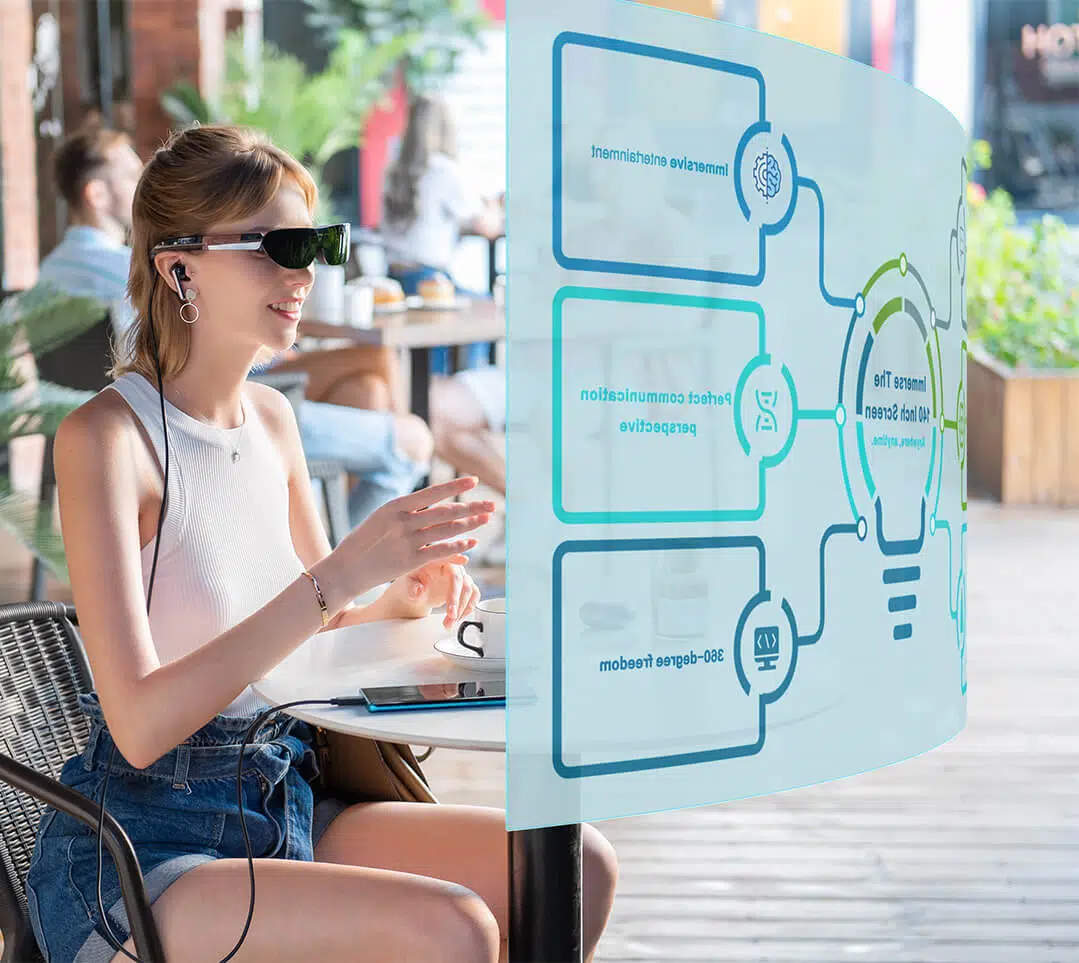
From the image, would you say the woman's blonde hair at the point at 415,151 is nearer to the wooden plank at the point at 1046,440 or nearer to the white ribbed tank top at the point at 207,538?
the wooden plank at the point at 1046,440

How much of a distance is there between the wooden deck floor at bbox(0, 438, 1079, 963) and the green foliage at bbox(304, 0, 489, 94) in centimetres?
694

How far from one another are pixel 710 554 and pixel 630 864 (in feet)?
5.70

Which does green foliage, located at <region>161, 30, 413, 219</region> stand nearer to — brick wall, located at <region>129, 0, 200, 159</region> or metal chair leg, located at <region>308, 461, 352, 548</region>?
brick wall, located at <region>129, 0, 200, 159</region>

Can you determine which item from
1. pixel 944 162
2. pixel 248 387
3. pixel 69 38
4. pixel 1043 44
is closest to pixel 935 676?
pixel 944 162

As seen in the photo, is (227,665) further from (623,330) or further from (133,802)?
(623,330)

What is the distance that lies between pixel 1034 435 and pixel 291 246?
19.5 ft

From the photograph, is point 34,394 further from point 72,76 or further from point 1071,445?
point 1071,445

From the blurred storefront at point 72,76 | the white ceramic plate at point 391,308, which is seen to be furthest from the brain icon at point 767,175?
the blurred storefront at point 72,76

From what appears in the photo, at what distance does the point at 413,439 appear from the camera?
443 centimetres

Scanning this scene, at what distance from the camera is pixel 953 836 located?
2.74 m

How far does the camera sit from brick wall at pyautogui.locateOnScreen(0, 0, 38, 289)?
627 centimetres

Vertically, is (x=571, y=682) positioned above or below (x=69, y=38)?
below

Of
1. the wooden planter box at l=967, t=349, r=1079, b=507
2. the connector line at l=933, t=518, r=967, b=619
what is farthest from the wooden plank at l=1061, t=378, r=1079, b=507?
the connector line at l=933, t=518, r=967, b=619

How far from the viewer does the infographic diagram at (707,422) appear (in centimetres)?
92
